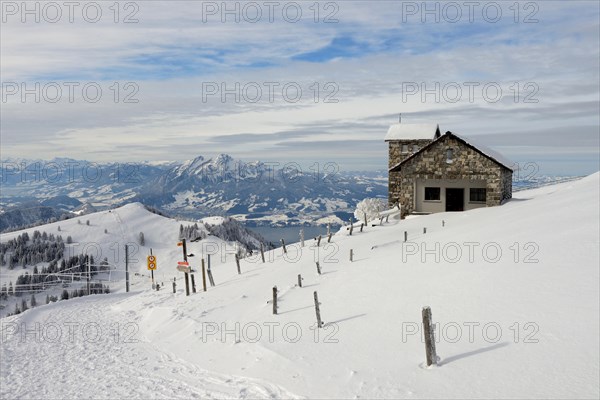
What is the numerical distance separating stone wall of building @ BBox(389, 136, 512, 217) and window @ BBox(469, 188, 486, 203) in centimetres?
83

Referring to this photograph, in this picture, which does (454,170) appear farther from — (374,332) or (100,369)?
(100,369)

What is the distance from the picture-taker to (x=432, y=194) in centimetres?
4125

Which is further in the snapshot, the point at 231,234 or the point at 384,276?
the point at 231,234

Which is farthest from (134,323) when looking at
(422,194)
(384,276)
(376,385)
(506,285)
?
(422,194)

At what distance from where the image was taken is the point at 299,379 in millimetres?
13539

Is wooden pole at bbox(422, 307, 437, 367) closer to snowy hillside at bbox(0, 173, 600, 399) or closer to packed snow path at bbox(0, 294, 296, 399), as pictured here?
snowy hillside at bbox(0, 173, 600, 399)

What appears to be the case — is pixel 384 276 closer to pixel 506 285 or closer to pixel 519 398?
pixel 506 285

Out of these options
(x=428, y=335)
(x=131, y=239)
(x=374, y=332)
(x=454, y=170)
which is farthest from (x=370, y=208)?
(x=131, y=239)

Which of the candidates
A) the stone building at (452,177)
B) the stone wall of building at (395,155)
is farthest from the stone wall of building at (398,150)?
the stone building at (452,177)

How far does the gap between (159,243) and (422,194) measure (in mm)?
87754

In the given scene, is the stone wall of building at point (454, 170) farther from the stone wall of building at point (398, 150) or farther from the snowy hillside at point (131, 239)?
the snowy hillside at point (131, 239)

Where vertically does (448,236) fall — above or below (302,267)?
above

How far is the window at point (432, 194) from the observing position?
4109 cm

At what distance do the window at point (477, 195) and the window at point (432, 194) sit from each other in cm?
275
